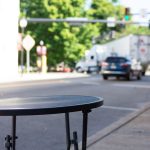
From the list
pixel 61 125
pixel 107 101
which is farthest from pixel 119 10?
pixel 61 125

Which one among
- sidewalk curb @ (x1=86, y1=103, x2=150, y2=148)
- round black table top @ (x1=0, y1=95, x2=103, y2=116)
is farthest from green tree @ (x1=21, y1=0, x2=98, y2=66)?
round black table top @ (x1=0, y1=95, x2=103, y2=116)

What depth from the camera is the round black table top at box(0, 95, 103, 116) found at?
4.00 m

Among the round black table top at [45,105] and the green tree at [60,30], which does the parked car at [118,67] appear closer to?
the green tree at [60,30]

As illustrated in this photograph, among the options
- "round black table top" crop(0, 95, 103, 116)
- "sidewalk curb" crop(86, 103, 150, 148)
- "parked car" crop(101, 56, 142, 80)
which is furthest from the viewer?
"parked car" crop(101, 56, 142, 80)

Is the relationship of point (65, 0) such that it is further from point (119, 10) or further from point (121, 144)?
point (121, 144)

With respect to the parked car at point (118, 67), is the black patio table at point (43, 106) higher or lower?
higher

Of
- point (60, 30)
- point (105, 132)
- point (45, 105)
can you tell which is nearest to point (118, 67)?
point (105, 132)

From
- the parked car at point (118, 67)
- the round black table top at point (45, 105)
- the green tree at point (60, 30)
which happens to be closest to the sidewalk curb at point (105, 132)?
the round black table top at point (45, 105)

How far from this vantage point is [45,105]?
427 cm

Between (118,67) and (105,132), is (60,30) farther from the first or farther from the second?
(105,132)

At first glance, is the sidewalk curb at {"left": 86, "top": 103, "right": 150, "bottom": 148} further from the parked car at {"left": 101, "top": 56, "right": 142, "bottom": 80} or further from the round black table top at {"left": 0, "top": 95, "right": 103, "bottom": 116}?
the parked car at {"left": 101, "top": 56, "right": 142, "bottom": 80}

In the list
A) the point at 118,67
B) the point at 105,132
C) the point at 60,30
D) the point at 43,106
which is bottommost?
the point at 105,132

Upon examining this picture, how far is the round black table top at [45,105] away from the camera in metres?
4.00

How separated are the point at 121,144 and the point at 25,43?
30242mm
